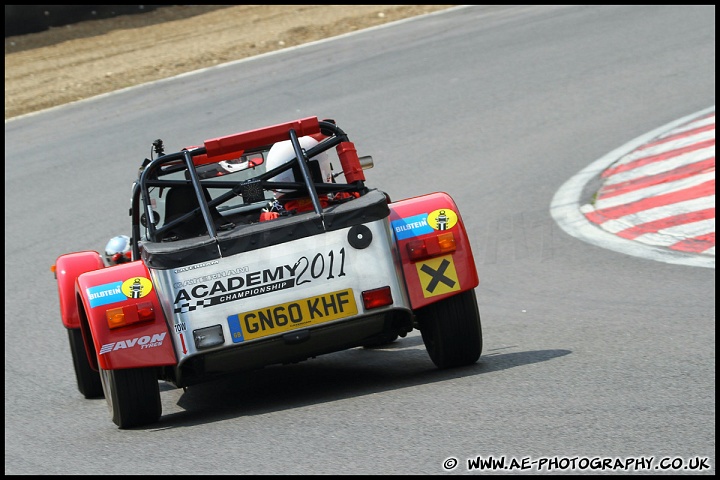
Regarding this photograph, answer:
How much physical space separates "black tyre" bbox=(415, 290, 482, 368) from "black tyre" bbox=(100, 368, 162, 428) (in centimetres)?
143

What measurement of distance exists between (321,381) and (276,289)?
118 cm

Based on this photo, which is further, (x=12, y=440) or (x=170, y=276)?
(x=12, y=440)

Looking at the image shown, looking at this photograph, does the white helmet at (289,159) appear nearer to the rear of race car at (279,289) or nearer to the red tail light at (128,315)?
the rear of race car at (279,289)

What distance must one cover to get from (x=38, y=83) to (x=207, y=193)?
12595mm

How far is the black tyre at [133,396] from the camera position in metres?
5.81

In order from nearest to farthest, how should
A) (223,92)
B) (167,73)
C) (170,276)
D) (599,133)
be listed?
(170,276)
(599,133)
(223,92)
(167,73)

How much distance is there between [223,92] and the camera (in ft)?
54.6

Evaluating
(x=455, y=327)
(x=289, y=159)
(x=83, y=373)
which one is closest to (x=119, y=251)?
(x=83, y=373)

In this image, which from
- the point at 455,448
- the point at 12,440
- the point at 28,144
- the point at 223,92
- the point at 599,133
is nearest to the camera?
the point at 455,448

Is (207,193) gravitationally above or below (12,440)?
above

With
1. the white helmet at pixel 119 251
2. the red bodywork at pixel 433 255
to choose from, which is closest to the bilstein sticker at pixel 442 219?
the red bodywork at pixel 433 255

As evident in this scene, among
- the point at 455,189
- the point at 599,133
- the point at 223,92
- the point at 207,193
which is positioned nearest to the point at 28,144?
the point at 223,92

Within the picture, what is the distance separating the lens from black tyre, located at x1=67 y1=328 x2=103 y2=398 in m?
7.20

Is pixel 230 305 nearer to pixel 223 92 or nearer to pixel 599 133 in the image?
pixel 599 133
